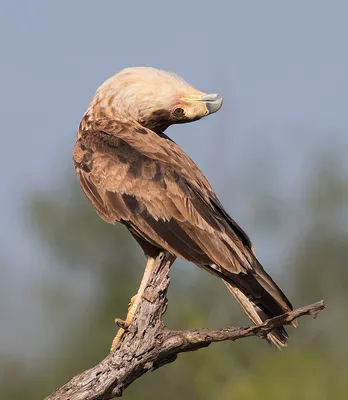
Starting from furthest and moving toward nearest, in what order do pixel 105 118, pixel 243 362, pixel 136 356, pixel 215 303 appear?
1. pixel 215 303
2. pixel 243 362
3. pixel 105 118
4. pixel 136 356

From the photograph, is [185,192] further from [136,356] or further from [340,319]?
[340,319]

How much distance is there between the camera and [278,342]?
431 inches

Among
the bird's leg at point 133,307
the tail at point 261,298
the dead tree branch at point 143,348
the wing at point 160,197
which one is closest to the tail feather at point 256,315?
the tail at point 261,298

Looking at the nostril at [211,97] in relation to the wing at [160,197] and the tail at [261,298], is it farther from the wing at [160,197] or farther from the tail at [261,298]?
the tail at [261,298]

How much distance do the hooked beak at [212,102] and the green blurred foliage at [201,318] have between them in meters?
17.7

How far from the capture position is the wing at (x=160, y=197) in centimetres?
1120

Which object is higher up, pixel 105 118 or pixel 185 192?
pixel 105 118

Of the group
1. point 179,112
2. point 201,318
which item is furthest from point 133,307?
point 201,318

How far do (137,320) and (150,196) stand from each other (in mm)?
1394

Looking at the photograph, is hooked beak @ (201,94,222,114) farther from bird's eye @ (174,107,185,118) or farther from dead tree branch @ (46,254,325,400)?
dead tree branch @ (46,254,325,400)

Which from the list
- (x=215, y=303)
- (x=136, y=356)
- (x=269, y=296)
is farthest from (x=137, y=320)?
(x=215, y=303)

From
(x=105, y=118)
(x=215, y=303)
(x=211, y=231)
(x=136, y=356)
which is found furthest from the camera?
(x=215, y=303)

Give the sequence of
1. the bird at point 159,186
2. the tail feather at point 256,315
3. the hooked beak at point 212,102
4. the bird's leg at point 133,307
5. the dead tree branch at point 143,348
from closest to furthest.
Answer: the dead tree branch at point 143,348, the bird's leg at point 133,307, the tail feather at point 256,315, the bird at point 159,186, the hooked beak at point 212,102

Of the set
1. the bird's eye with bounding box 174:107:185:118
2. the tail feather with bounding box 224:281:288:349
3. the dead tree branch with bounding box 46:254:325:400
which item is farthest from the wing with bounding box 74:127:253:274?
the dead tree branch with bounding box 46:254:325:400
